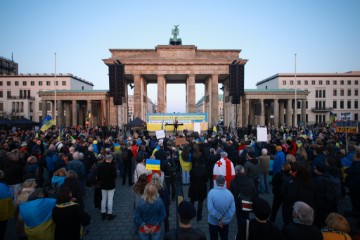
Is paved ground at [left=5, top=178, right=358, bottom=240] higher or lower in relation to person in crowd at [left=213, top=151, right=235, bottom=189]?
lower

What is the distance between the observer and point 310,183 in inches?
202

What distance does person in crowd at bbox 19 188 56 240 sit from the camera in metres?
4.20

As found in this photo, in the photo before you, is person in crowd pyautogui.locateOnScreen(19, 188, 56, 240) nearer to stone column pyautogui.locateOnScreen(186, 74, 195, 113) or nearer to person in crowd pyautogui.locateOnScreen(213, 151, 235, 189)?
person in crowd pyautogui.locateOnScreen(213, 151, 235, 189)

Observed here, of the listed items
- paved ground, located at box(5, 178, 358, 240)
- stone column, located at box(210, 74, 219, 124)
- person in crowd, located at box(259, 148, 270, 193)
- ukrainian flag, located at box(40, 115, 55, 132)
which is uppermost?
stone column, located at box(210, 74, 219, 124)

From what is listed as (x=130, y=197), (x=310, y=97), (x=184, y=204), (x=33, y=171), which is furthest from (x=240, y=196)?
(x=310, y=97)

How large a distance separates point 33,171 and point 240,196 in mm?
6251

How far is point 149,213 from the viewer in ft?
14.5

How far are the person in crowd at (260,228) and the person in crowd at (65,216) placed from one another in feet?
9.23

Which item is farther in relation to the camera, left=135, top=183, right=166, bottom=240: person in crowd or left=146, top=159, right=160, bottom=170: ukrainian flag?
left=146, top=159, right=160, bottom=170: ukrainian flag

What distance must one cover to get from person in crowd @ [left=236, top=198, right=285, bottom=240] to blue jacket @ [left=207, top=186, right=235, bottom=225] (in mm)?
1370

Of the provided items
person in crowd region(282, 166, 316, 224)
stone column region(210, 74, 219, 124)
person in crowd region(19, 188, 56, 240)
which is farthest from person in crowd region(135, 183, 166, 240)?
stone column region(210, 74, 219, 124)

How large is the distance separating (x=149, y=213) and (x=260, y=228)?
2.03 meters

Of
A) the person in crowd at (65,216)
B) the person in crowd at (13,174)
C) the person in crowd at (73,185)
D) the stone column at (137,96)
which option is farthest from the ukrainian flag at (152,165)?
the stone column at (137,96)

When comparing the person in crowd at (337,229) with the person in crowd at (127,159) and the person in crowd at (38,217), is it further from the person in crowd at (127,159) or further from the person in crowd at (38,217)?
the person in crowd at (127,159)
